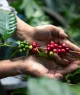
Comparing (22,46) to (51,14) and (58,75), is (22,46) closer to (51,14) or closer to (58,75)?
(58,75)

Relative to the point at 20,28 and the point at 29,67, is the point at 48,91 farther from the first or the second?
the point at 20,28

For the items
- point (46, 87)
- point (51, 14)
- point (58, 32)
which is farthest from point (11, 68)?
point (51, 14)

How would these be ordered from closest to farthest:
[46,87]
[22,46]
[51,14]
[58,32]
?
1. [46,87]
2. [22,46]
3. [58,32]
4. [51,14]

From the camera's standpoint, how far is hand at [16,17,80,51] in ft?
2.92

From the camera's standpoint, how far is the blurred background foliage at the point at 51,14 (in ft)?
4.88

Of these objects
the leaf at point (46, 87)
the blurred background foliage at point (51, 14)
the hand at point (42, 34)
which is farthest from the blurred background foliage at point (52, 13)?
the leaf at point (46, 87)

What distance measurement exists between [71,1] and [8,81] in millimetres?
1470

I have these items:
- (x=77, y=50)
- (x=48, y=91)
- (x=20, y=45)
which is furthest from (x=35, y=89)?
(x=77, y=50)

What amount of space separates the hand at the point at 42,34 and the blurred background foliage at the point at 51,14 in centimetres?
41

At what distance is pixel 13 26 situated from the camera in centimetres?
77

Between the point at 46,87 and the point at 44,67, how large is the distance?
415 mm

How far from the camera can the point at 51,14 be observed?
187 centimetres

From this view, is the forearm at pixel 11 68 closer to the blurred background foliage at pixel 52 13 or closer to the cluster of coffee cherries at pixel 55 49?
the cluster of coffee cherries at pixel 55 49

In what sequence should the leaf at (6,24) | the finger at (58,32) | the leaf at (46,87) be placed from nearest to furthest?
the leaf at (46,87) → the leaf at (6,24) → the finger at (58,32)
